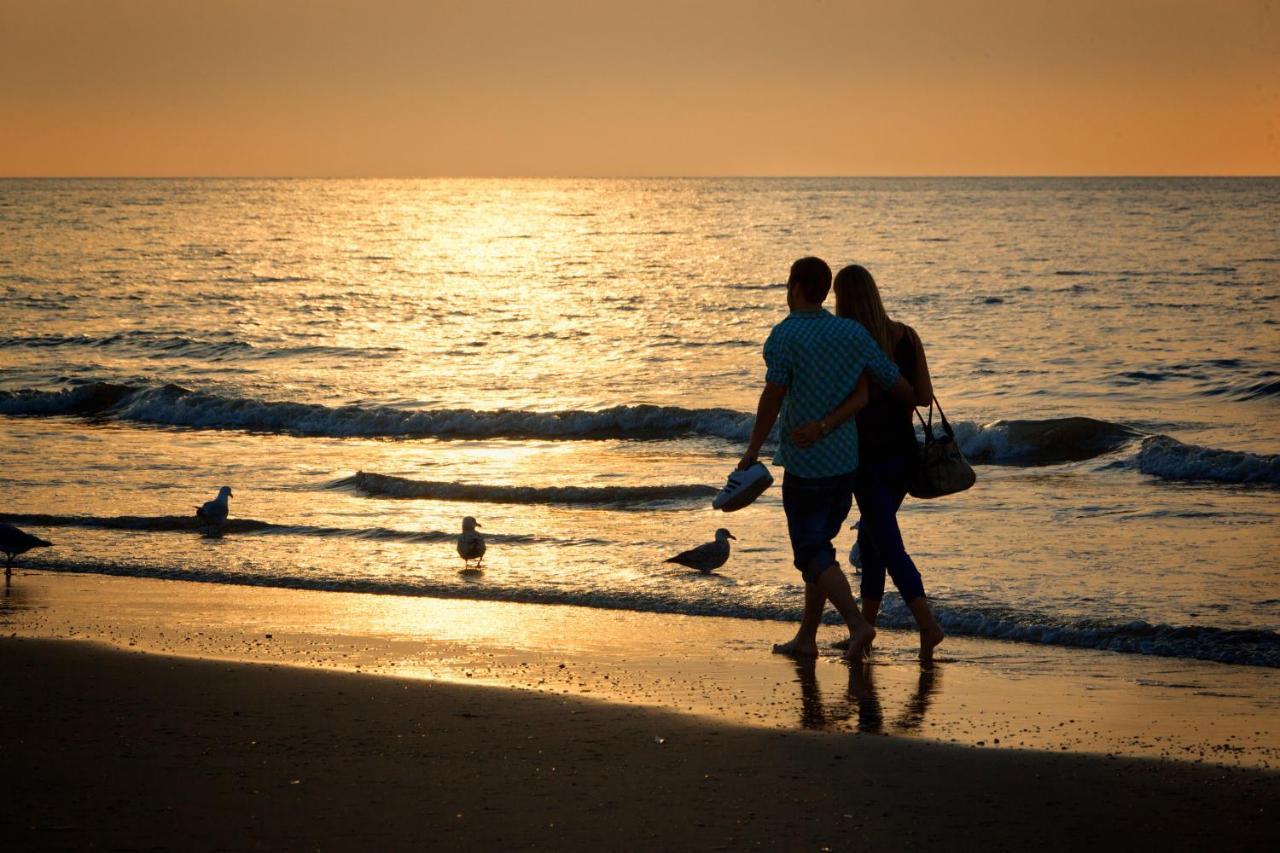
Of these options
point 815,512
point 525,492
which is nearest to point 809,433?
point 815,512

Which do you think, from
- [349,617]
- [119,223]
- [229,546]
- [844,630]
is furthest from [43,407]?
[119,223]

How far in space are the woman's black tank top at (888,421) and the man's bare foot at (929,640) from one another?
3.01 ft

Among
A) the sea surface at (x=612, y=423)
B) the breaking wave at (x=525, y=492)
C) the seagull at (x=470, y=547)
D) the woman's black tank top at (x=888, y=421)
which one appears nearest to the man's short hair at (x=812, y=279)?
the woman's black tank top at (x=888, y=421)

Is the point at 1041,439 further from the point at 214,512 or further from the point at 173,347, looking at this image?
the point at 173,347

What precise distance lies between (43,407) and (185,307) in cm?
1520

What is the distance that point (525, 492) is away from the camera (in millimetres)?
14008

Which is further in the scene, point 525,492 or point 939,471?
point 525,492

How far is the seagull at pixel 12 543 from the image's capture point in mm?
9586

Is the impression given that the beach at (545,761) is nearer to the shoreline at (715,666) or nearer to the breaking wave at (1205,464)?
the shoreline at (715,666)

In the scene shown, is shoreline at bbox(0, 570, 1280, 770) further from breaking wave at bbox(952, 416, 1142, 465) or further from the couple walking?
breaking wave at bbox(952, 416, 1142, 465)

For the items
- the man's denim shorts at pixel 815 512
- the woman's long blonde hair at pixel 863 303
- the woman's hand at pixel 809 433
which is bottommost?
the man's denim shorts at pixel 815 512

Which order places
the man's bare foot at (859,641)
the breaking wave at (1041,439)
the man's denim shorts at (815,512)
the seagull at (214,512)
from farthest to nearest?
the breaking wave at (1041,439)
the seagull at (214,512)
the man's bare foot at (859,641)
the man's denim shorts at (815,512)

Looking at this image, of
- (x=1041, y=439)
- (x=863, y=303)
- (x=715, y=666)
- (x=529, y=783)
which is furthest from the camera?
(x=1041, y=439)

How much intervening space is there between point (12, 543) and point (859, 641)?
590 cm
